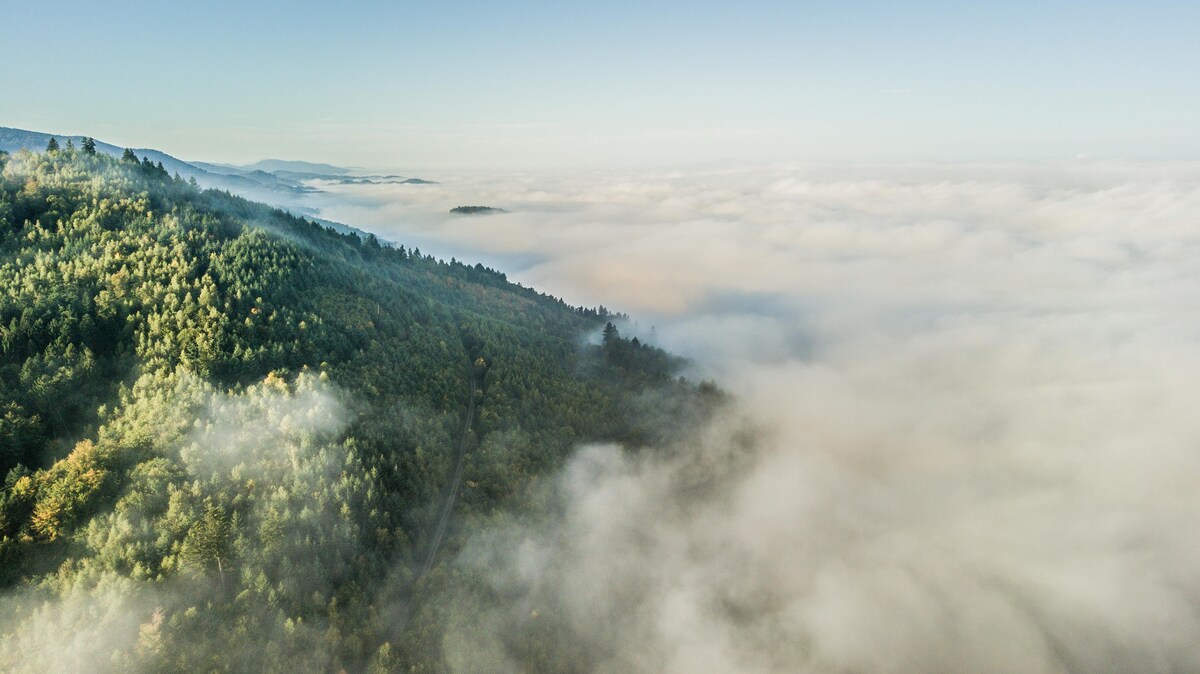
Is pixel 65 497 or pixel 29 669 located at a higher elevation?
pixel 65 497

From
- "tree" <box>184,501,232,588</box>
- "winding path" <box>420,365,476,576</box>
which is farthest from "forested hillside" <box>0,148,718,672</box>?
"winding path" <box>420,365,476,576</box>

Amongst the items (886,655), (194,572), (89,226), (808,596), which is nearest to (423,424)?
(194,572)

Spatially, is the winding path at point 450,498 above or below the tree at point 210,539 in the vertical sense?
below

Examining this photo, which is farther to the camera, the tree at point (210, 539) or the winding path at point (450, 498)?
the winding path at point (450, 498)

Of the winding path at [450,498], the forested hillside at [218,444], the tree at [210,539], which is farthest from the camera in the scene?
the winding path at [450,498]

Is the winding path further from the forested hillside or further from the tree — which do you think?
the tree

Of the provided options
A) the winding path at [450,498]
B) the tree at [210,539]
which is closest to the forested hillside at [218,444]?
the tree at [210,539]

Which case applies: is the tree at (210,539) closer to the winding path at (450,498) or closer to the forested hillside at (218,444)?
the forested hillside at (218,444)

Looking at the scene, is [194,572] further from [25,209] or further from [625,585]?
[25,209]
